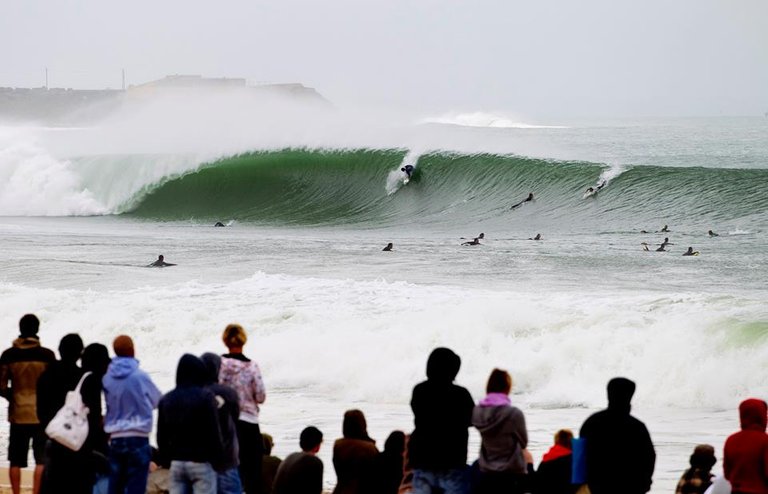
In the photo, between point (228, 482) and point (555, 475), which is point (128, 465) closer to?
point (228, 482)

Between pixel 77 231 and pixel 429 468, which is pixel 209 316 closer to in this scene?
pixel 429 468

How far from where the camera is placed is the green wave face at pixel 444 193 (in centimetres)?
3175

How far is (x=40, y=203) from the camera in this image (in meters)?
44.4

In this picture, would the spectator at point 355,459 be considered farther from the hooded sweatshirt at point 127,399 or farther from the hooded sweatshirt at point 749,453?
the hooded sweatshirt at point 749,453

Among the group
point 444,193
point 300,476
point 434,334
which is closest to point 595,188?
point 444,193

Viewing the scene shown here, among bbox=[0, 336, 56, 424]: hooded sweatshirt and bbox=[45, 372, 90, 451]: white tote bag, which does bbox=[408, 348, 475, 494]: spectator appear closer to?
bbox=[45, 372, 90, 451]: white tote bag

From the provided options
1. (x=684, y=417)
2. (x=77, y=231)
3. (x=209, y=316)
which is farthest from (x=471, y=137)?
(x=684, y=417)

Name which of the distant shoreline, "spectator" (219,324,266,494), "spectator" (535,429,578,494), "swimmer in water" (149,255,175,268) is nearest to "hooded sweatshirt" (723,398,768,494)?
"spectator" (535,429,578,494)

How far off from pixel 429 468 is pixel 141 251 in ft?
72.2

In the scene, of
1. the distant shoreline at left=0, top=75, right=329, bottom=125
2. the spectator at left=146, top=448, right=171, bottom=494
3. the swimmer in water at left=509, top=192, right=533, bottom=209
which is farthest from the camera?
the distant shoreline at left=0, top=75, right=329, bottom=125

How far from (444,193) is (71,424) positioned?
3022cm

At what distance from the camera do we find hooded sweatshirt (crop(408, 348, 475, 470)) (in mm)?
5793

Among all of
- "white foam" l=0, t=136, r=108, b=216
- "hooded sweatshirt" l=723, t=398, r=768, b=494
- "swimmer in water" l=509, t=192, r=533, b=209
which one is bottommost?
"hooded sweatshirt" l=723, t=398, r=768, b=494

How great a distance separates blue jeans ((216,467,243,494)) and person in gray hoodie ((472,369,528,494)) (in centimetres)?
108
